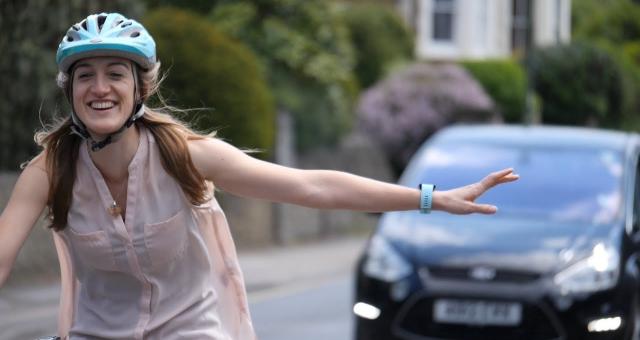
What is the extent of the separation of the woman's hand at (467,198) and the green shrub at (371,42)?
27.7m

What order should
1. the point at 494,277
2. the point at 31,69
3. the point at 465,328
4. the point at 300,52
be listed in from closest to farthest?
the point at 465,328 → the point at 494,277 → the point at 31,69 → the point at 300,52

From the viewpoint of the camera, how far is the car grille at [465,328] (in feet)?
29.1

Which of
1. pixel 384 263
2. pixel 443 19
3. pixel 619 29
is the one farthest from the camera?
pixel 619 29

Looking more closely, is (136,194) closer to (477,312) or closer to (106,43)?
(106,43)

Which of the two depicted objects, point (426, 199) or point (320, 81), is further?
point (320, 81)

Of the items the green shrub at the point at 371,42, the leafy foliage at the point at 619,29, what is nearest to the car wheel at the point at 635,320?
the green shrub at the point at 371,42

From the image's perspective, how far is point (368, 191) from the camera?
429cm

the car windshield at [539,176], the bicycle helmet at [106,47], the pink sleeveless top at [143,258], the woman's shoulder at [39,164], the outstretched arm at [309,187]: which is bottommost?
the car windshield at [539,176]

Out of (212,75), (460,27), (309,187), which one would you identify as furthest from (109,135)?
(460,27)

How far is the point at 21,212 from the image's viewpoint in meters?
4.25

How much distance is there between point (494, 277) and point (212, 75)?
10881 mm

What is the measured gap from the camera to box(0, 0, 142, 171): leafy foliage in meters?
Answer: 17.1

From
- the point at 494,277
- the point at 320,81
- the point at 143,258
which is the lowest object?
the point at 320,81

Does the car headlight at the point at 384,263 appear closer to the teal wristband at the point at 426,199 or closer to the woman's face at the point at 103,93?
the teal wristband at the point at 426,199
